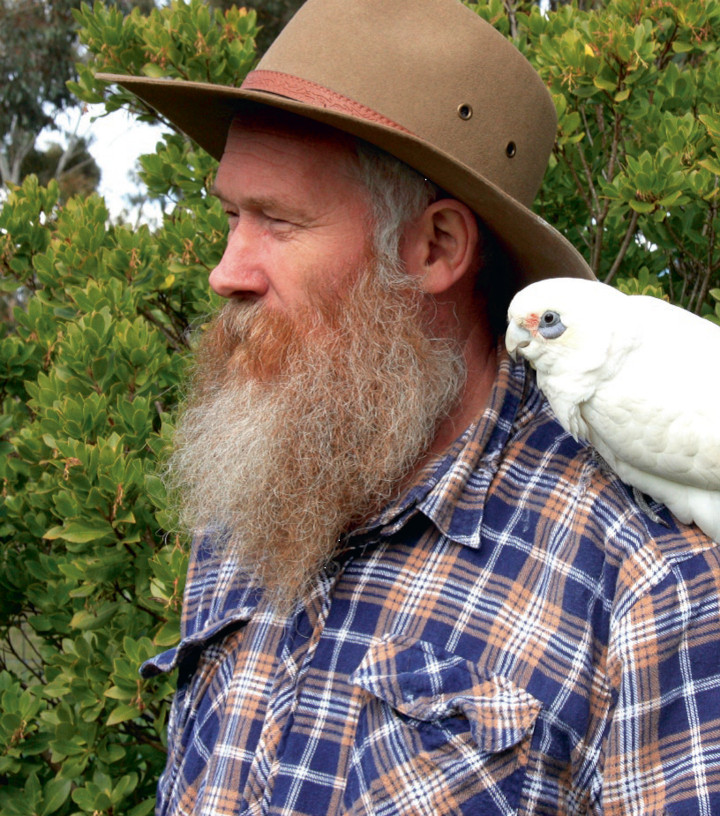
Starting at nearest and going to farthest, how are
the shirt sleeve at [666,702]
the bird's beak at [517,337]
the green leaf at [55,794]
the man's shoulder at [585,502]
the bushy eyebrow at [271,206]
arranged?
the shirt sleeve at [666,702], the man's shoulder at [585,502], the bird's beak at [517,337], the bushy eyebrow at [271,206], the green leaf at [55,794]

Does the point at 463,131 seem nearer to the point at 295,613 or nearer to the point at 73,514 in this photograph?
the point at 295,613

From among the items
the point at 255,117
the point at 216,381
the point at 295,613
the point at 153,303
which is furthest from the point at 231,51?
the point at 295,613

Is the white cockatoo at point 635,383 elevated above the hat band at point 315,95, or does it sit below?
below

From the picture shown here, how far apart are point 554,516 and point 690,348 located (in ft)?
1.30

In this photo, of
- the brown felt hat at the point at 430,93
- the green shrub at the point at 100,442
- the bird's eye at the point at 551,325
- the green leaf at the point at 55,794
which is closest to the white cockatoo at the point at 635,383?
the bird's eye at the point at 551,325

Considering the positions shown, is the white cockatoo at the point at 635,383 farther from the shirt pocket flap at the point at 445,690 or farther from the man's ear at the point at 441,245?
the shirt pocket flap at the point at 445,690

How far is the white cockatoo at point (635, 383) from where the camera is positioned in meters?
1.49

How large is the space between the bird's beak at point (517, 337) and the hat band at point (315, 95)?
1.42 feet

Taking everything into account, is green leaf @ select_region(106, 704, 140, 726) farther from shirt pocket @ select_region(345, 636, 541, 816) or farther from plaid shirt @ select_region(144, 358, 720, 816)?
shirt pocket @ select_region(345, 636, 541, 816)

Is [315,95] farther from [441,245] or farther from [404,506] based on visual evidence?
[404,506]

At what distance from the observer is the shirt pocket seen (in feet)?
4.55

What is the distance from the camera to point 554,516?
1.59m

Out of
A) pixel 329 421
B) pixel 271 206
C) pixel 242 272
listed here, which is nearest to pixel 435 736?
pixel 329 421

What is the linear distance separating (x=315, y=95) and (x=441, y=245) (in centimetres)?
42
